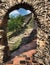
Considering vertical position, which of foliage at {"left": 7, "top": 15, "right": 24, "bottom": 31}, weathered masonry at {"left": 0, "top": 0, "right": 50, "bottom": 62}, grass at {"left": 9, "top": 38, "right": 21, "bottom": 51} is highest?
weathered masonry at {"left": 0, "top": 0, "right": 50, "bottom": 62}

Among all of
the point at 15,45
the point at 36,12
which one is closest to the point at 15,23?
the point at 15,45

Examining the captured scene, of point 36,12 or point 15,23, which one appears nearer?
point 36,12

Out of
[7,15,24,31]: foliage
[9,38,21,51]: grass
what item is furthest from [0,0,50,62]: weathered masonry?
[7,15,24,31]: foliage

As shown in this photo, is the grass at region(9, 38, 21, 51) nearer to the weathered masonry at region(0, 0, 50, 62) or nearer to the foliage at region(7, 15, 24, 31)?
the weathered masonry at region(0, 0, 50, 62)

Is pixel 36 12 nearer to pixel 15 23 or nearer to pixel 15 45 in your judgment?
pixel 15 45

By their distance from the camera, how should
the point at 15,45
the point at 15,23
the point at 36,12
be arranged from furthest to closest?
the point at 15,23 → the point at 15,45 → the point at 36,12

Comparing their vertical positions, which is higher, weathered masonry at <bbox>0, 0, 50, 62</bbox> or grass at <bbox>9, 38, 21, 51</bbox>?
weathered masonry at <bbox>0, 0, 50, 62</bbox>

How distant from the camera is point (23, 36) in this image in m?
17.2

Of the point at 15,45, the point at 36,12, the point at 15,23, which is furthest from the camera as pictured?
the point at 15,23

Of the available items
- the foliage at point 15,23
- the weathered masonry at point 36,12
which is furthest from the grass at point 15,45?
the foliage at point 15,23

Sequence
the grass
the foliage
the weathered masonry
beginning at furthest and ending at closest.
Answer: the foliage < the grass < the weathered masonry

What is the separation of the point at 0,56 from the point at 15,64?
76 cm

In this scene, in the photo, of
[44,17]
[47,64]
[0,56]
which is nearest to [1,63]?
[0,56]

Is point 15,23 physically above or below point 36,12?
below
